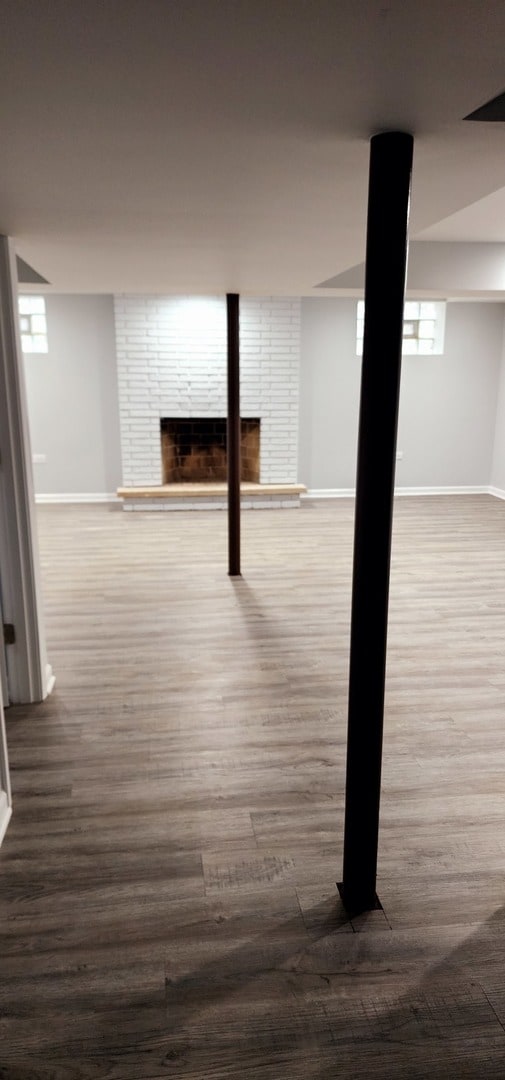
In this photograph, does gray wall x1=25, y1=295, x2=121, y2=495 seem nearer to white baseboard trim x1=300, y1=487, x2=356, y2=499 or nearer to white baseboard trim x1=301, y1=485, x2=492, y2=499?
white baseboard trim x1=300, y1=487, x2=356, y2=499

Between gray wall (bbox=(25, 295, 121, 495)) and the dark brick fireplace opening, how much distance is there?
62 cm

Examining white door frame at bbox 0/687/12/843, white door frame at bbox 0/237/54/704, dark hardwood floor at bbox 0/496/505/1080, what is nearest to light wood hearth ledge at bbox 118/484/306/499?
dark hardwood floor at bbox 0/496/505/1080

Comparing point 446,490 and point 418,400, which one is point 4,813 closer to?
point 418,400

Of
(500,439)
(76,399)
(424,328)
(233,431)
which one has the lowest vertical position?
(500,439)

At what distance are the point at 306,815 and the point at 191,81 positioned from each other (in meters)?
2.27

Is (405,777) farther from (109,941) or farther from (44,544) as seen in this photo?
(44,544)

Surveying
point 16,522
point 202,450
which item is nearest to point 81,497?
point 202,450

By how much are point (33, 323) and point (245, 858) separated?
7228mm

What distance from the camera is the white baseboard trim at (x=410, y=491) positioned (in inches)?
348

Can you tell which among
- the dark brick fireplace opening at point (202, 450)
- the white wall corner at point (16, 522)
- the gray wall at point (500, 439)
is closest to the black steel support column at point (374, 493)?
the white wall corner at point (16, 522)

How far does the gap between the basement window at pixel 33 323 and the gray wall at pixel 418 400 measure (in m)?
2.99

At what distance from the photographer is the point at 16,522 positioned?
322 centimetres

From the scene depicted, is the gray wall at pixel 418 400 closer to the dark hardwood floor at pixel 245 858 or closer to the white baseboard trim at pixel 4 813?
the dark hardwood floor at pixel 245 858

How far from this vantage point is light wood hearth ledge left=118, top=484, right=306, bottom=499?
7988 millimetres
